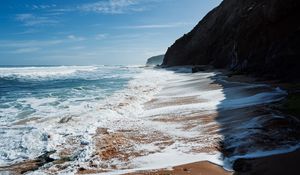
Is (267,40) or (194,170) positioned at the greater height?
(267,40)

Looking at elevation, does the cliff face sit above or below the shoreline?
above

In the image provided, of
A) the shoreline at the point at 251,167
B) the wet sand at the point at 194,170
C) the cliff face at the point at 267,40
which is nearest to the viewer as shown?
the shoreline at the point at 251,167

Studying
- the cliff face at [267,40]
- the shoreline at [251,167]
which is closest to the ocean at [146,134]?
the shoreline at [251,167]

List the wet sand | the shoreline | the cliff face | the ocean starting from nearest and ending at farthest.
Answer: the shoreline → the wet sand → the ocean → the cliff face

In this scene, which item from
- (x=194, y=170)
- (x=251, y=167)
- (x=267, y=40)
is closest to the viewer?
(x=251, y=167)

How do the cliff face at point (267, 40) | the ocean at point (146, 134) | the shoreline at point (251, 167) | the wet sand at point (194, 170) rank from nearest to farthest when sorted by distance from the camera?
the shoreline at point (251, 167) < the wet sand at point (194, 170) < the ocean at point (146, 134) < the cliff face at point (267, 40)

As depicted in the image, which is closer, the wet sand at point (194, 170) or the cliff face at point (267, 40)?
the wet sand at point (194, 170)

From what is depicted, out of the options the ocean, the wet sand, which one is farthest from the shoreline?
the ocean

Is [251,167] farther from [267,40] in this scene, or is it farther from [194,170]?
[267,40]

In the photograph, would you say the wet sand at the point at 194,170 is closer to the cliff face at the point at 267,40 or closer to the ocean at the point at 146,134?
the ocean at the point at 146,134

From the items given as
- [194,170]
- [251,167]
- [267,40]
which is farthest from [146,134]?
[267,40]

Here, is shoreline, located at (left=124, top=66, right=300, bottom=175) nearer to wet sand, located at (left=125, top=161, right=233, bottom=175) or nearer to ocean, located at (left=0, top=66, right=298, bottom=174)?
wet sand, located at (left=125, top=161, right=233, bottom=175)

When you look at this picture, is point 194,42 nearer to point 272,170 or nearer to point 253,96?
point 253,96

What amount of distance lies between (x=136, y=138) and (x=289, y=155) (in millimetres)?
4518
